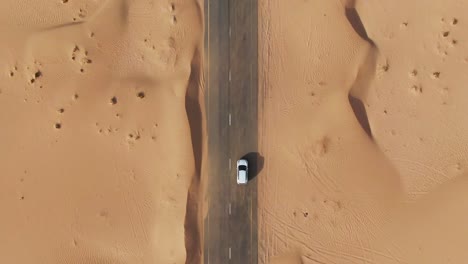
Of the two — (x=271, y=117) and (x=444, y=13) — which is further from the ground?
(x=444, y=13)

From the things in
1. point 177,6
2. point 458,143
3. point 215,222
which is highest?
point 177,6

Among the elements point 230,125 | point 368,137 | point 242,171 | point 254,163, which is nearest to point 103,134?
point 230,125

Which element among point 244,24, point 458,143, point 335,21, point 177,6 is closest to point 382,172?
point 458,143

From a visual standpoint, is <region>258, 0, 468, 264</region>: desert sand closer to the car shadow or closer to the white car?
the car shadow

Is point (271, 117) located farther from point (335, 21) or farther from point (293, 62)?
point (335, 21)

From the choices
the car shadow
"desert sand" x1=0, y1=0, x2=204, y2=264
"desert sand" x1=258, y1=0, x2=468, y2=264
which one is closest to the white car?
the car shadow
